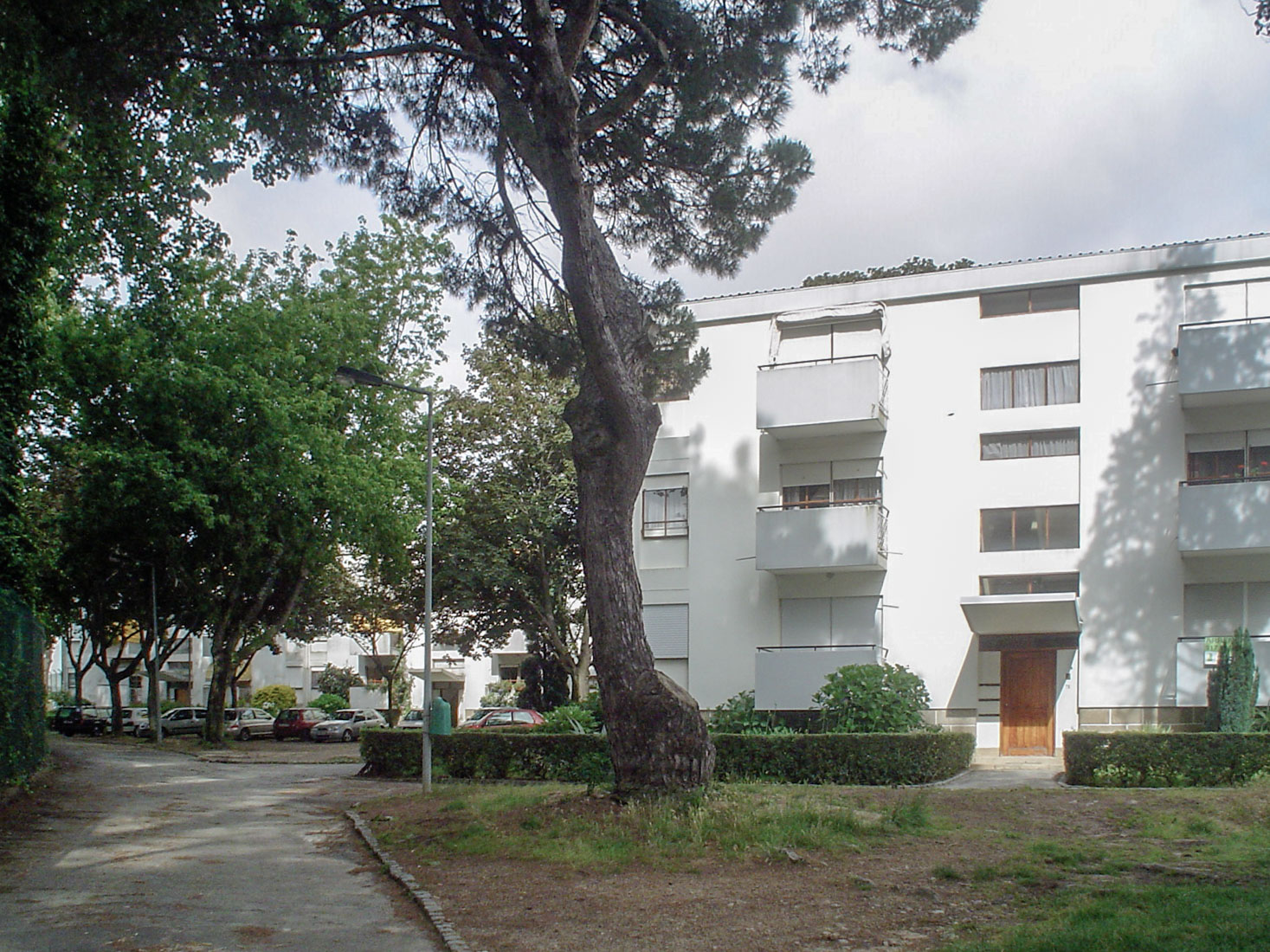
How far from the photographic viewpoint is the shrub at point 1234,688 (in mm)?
22359

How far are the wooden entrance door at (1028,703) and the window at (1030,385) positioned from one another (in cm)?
555

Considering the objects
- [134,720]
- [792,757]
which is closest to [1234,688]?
[792,757]

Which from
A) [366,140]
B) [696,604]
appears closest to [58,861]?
[366,140]

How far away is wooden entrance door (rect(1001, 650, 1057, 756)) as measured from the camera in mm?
26031

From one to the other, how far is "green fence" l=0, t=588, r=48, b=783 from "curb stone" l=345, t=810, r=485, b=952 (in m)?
5.59

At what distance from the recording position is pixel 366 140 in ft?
52.4

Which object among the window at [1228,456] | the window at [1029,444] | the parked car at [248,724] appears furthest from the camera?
the parked car at [248,724]

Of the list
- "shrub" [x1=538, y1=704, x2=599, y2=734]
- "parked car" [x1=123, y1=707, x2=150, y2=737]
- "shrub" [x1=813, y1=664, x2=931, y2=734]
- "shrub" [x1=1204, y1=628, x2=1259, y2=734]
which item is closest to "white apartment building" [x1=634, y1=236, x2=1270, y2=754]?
"shrub" [x1=1204, y1=628, x2=1259, y2=734]

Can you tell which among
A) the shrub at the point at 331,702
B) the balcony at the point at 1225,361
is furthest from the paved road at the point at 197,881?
the shrub at the point at 331,702

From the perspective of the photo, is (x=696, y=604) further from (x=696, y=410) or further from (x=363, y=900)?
(x=363, y=900)

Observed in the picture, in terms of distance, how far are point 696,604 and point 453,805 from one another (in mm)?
14344

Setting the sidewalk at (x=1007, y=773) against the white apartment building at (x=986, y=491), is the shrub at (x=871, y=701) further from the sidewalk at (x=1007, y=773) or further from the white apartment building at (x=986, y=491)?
the white apartment building at (x=986, y=491)

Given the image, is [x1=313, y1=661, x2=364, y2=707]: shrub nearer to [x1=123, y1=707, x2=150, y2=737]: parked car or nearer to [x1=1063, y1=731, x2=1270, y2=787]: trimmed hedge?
[x1=123, y1=707, x2=150, y2=737]: parked car

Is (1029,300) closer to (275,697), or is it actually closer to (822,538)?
(822,538)
